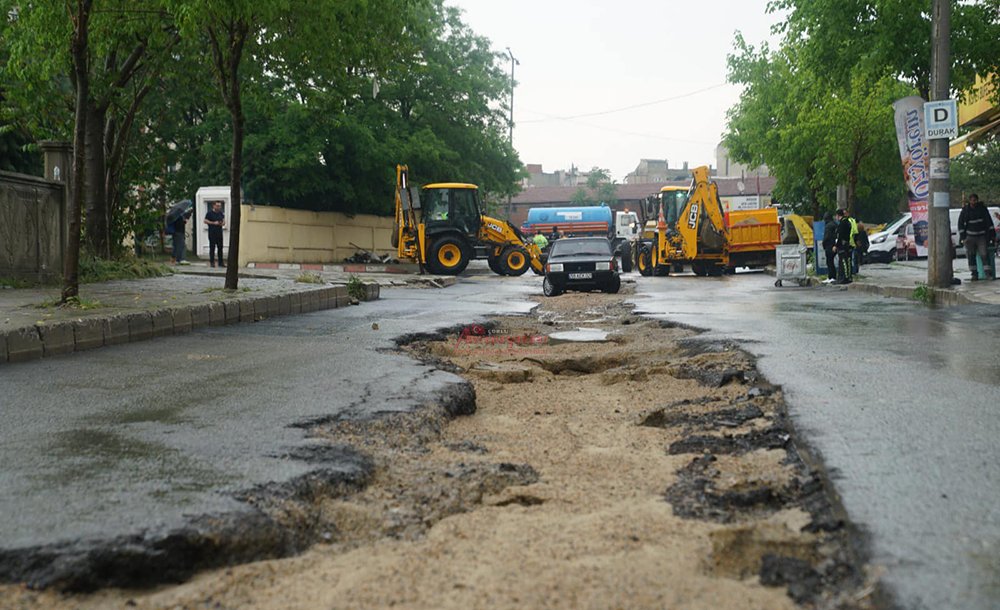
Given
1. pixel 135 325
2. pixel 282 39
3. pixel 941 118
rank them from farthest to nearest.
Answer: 1. pixel 941 118
2. pixel 282 39
3. pixel 135 325

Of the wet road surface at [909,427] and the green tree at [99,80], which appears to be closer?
the wet road surface at [909,427]

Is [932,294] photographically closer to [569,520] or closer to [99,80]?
[569,520]

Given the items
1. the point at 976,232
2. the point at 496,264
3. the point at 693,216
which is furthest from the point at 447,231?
the point at 976,232

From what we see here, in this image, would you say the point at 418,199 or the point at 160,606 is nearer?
the point at 160,606

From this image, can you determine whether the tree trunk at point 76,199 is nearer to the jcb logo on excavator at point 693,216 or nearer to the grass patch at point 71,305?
the grass patch at point 71,305

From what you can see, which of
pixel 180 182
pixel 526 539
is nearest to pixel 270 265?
pixel 180 182

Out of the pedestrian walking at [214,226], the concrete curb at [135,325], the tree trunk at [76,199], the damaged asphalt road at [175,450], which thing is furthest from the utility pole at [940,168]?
the pedestrian walking at [214,226]

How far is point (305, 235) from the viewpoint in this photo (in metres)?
33.9

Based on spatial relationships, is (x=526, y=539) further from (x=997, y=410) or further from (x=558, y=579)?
(x=997, y=410)

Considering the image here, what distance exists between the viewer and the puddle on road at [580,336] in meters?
9.97

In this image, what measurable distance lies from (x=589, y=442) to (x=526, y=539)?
1.75m

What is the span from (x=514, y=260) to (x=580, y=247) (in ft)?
32.6

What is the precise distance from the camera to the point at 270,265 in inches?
1261

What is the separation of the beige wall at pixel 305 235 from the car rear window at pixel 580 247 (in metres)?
13.3
